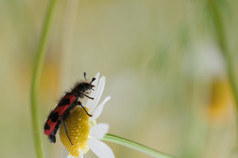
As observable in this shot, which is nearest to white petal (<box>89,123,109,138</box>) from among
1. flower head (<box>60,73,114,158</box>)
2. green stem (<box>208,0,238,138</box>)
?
flower head (<box>60,73,114,158</box>)

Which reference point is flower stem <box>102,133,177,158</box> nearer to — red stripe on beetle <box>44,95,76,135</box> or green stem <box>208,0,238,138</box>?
red stripe on beetle <box>44,95,76,135</box>

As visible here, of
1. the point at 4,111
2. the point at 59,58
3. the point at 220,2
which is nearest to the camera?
the point at 220,2

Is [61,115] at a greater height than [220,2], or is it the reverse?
[220,2]

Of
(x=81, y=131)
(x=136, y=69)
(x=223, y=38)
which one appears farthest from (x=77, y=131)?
(x=136, y=69)

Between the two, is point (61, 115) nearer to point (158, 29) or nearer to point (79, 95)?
point (79, 95)

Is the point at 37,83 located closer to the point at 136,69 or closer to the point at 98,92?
the point at 98,92

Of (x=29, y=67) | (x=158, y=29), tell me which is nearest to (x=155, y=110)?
(x=158, y=29)

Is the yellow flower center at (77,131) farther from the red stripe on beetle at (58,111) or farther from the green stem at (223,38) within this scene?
the green stem at (223,38)

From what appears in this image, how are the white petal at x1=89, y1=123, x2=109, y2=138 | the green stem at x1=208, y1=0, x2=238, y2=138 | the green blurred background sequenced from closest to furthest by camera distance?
the white petal at x1=89, y1=123, x2=109, y2=138 < the green stem at x1=208, y1=0, x2=238, y2=138 < the green blurred background
